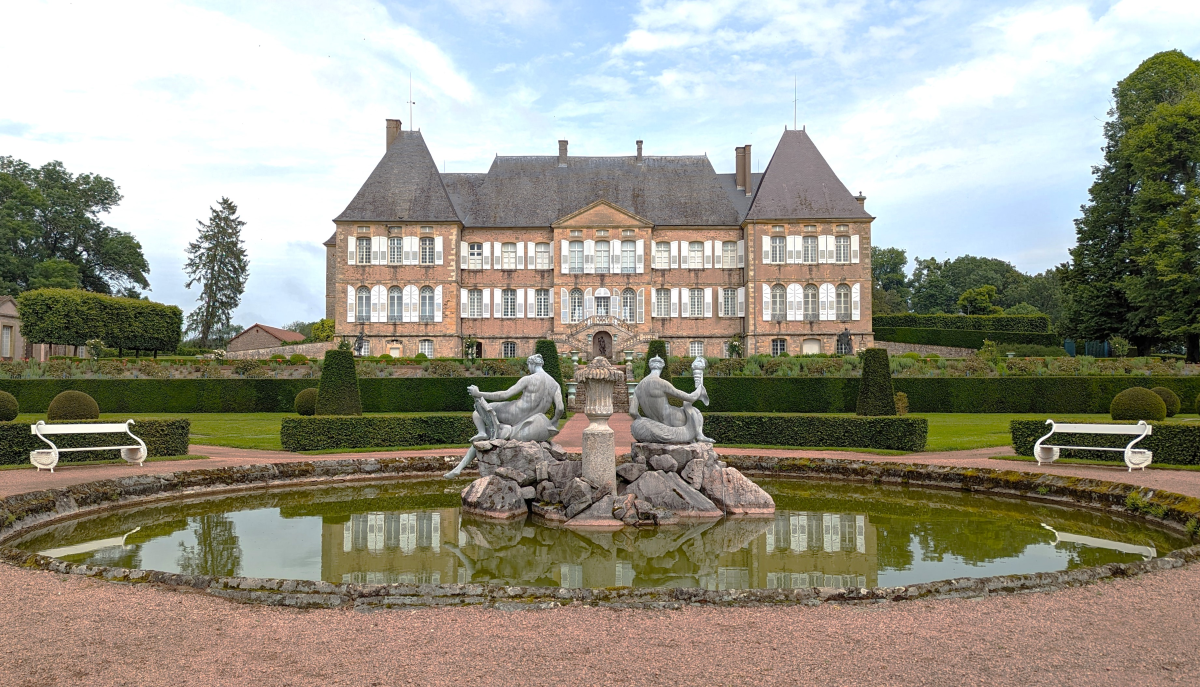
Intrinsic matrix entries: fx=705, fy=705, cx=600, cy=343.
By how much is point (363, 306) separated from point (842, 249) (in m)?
22.4

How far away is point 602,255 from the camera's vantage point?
33656mm

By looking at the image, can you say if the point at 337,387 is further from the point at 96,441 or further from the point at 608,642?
the point at 608,642

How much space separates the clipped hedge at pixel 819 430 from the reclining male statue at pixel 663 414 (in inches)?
199

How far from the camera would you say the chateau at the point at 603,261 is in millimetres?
32656

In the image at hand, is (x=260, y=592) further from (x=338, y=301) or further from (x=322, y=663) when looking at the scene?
(x=338, y=301)

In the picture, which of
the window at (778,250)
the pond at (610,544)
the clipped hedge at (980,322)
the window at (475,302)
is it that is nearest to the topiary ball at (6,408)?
the pond at (610,544)

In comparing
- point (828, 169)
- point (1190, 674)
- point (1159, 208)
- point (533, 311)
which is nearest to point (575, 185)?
point (533, 311)

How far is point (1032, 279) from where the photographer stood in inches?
2210

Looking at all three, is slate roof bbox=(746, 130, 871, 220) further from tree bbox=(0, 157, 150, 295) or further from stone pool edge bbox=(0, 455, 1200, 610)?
tree bbox=(0, 157, 150, 295)

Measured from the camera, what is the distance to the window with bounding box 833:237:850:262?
3275 centimetres

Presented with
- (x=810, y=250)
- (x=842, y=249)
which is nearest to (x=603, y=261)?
(x=810, y=250)

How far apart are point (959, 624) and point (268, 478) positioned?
8842mm

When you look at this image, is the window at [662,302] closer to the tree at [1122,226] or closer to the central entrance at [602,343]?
the central entrance at [602,343]

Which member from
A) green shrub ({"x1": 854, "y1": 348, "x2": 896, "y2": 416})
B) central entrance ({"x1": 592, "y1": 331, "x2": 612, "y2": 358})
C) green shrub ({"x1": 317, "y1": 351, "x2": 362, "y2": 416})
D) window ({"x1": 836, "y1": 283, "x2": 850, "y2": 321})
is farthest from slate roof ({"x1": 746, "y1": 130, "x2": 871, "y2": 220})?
green shrub ({"x1": 317, "y1": 351, "x2": 362, "y2": 416})
